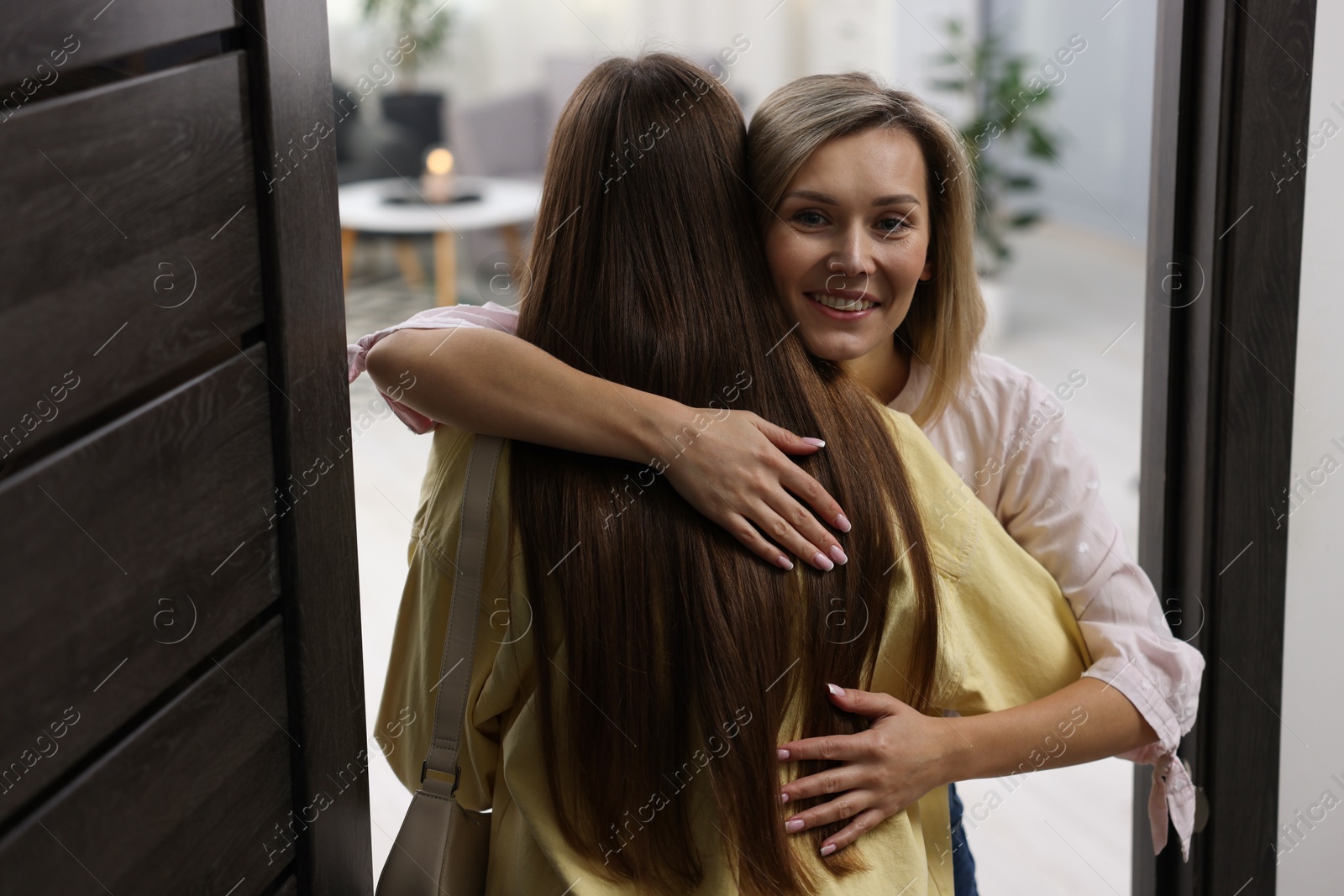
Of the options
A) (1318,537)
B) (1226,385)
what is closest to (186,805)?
(1226,385)

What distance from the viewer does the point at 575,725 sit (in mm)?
990

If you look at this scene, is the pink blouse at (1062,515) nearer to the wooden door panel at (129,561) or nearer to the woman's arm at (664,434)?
the woman's arm at (664,434)

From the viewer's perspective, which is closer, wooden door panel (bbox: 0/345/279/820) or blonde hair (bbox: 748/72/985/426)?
wooden door panel (bbox: 0/345/279/820)

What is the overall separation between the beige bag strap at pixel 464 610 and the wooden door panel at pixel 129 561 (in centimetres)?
15

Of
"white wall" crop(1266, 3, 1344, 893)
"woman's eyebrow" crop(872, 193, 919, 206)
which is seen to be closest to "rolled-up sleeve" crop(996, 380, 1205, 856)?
"woman's eyebrow" crop(872, 193, 919, 206)

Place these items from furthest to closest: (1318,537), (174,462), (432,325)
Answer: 1. (1318,537)
2. (432,325)
3. (174,462)

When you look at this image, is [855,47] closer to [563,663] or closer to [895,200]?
[895,200]

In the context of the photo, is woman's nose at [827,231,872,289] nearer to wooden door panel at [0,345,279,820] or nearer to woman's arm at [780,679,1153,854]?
woman's arm at [780,679,1153,854]

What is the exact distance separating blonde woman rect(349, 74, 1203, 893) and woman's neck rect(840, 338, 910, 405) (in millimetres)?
27

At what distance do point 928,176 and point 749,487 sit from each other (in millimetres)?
379

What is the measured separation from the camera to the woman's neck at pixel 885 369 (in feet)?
4.24

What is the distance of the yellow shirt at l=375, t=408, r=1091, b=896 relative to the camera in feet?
3.31

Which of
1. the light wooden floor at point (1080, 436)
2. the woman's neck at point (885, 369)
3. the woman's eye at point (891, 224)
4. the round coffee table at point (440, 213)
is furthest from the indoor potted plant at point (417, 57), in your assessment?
the woman's eye at point (891, 224)

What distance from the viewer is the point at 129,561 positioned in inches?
30.0
